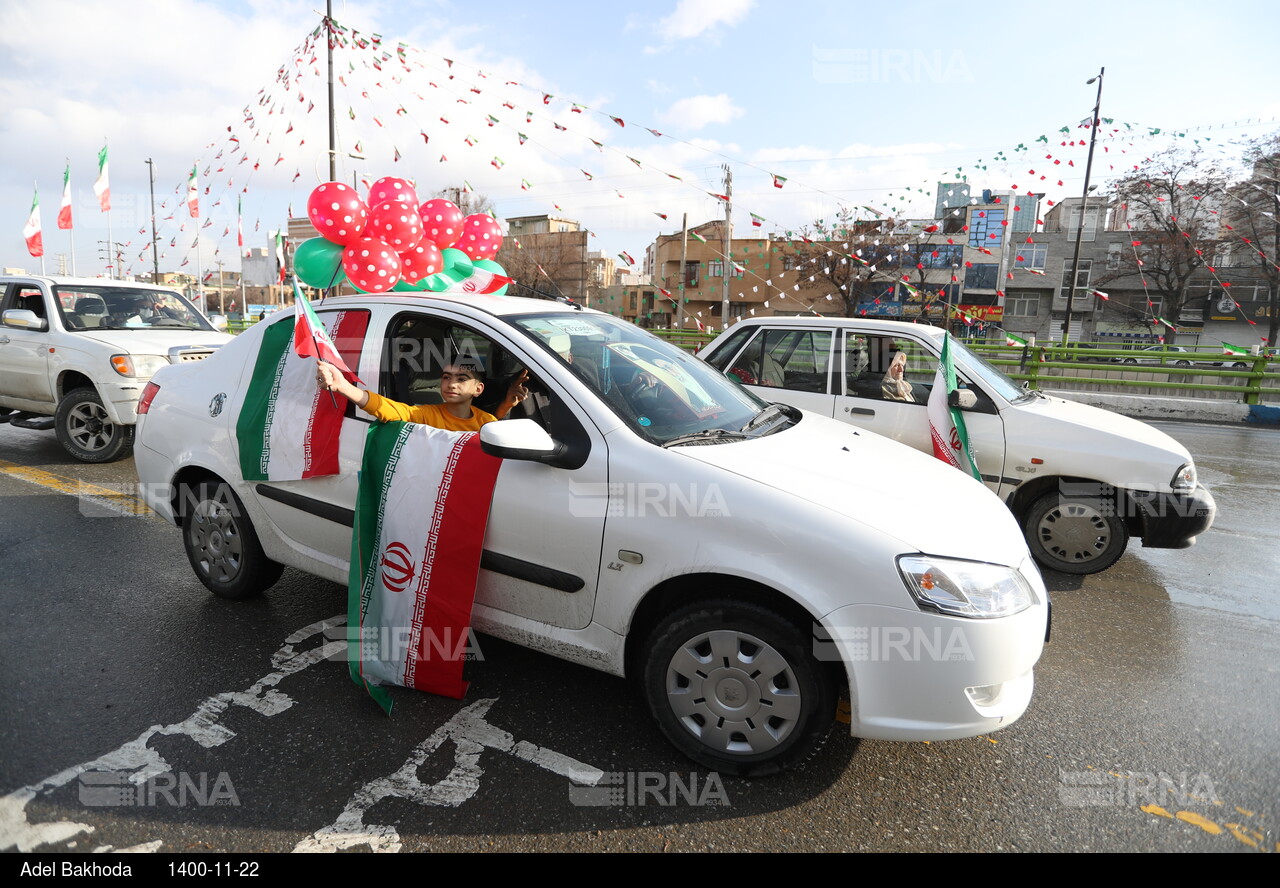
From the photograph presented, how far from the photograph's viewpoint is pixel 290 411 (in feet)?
11.3

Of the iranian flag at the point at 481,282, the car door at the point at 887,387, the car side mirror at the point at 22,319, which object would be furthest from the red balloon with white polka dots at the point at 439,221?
the car side mirror at the point at 22,319

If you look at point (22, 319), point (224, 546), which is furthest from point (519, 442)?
point (22, 319)

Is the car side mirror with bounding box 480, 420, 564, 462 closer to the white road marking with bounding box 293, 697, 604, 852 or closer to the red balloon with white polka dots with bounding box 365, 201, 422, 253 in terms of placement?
the white road marking with bounding box 293, 697, 604, 852

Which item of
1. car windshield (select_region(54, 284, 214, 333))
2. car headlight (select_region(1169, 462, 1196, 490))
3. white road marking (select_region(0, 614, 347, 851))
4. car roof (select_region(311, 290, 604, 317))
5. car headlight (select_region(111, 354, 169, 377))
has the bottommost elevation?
white road marking (select_region(0, 614, 347, 851))

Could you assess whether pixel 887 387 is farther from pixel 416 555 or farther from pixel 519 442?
pixel 416 555

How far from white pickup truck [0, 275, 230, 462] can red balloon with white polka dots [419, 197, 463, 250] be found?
3.86m

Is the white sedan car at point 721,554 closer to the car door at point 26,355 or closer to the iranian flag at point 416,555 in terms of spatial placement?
the iranian flag at point 416,555

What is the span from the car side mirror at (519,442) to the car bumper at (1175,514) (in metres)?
3.90

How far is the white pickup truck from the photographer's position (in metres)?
7.00

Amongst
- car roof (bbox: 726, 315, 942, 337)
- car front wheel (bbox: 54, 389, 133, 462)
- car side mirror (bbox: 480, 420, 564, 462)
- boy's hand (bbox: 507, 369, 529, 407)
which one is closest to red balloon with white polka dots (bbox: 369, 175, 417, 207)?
boy's hand (bbox: 507, 369, 529, 407)

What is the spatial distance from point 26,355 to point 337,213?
18.6 ft

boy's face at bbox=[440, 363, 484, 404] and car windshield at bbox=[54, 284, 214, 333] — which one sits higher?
car windshield at bbox=[54, 284, 214, 333]

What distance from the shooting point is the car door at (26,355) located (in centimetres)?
738
